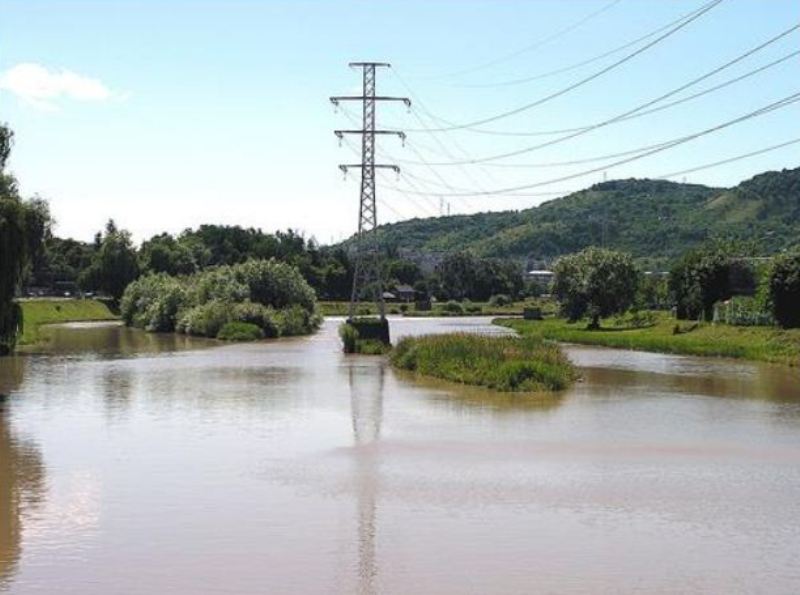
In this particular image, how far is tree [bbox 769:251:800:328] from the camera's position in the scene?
63.9 meters

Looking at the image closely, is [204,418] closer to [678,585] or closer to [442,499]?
[442,499]

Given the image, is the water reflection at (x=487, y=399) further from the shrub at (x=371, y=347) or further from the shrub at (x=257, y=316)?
the shrub at (x=257, y=316)

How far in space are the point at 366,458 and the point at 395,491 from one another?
4278mm

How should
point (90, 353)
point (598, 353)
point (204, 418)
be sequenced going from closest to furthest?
point (204, 418)
point (90, 353)
point (598, 353)

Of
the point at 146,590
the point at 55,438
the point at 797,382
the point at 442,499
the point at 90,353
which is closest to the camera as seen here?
the point at 146,590

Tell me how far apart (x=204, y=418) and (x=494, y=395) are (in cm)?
1171

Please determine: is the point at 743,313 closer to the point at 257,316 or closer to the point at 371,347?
the point at 371,347

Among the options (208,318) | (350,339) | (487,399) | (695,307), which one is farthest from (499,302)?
(487,399)

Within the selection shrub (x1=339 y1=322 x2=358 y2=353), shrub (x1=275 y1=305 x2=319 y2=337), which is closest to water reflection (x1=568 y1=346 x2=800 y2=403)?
shrub (x1=339 y1=322 x2=358 y2=353)

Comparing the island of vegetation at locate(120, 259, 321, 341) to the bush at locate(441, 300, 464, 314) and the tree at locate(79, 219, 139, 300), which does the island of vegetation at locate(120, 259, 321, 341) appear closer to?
the tree at locate(79, 219, 139, 300)

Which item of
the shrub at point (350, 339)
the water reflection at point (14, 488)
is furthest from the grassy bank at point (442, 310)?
the water reflection at point (14, 488)

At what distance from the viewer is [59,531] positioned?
17297 mm

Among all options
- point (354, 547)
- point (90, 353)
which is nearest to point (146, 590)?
point (354, 547)

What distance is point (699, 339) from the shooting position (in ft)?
229
